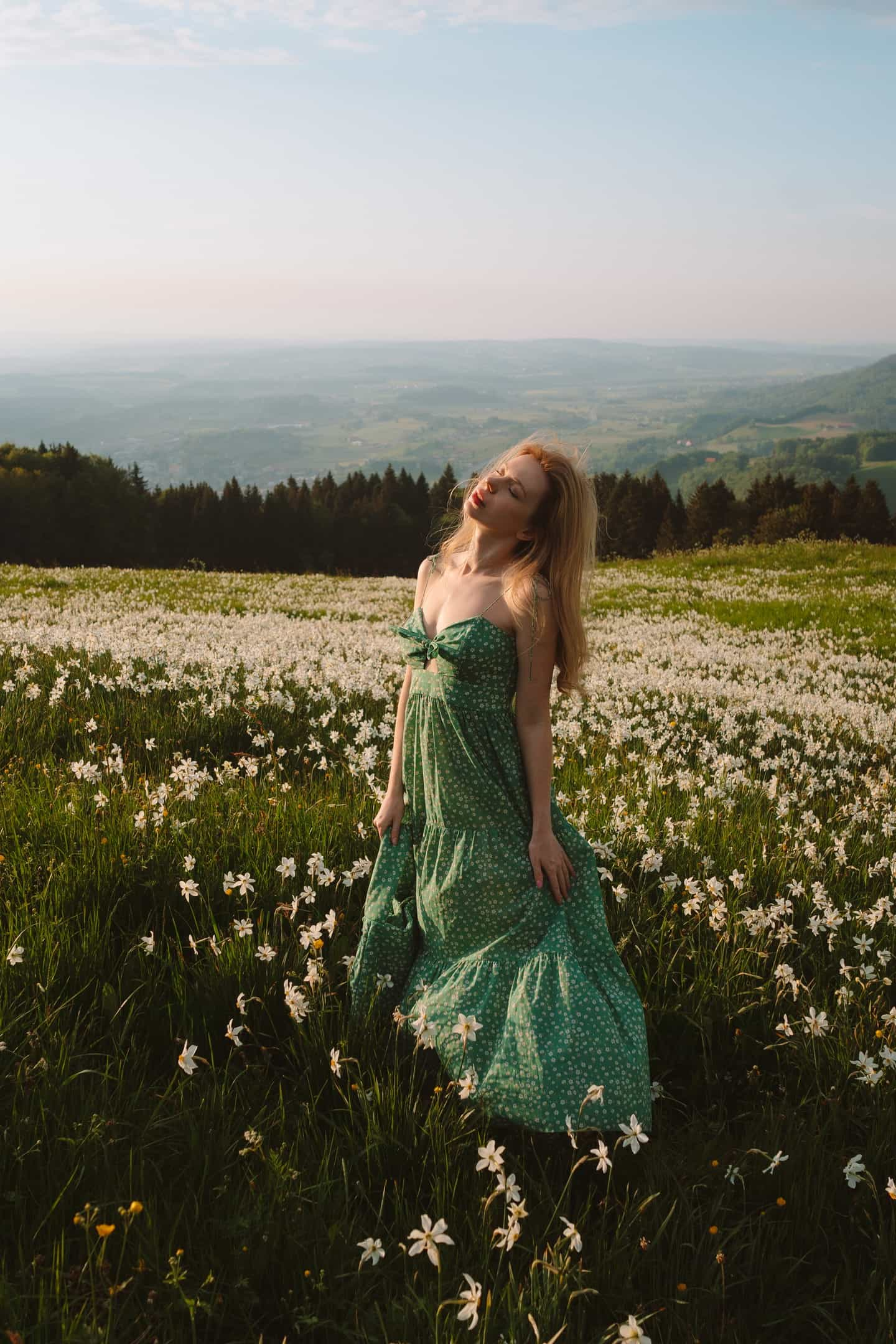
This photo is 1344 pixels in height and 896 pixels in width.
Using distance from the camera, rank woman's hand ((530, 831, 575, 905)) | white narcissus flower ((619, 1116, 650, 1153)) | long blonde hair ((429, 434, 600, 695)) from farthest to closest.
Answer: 1. long blonde hair ((429, 434, 600, 695))
2. woman's hand ((530, 831, 575, 905))
3. white narcissus flower ((619, 1116, 650, 1153))

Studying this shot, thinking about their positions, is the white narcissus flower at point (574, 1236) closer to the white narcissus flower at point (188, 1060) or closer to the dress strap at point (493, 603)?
the white narcissus flower at point (188, 1060)

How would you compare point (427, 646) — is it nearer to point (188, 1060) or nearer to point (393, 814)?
point (393, 814)

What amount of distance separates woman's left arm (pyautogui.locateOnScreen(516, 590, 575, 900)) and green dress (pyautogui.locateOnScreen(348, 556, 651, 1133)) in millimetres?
58

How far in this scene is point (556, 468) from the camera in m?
4.19

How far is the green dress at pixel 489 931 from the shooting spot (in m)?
3.36

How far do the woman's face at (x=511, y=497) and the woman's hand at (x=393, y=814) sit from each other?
1431 mm

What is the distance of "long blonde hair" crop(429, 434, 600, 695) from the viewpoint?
4.04 meters

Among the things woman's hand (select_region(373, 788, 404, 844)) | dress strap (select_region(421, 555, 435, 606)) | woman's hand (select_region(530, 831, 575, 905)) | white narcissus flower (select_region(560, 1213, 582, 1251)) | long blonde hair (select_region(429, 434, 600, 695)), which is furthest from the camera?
dress strap (select_region(421, 555, 435, 606))

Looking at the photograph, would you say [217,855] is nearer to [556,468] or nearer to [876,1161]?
[556,468]

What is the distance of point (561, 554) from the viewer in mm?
4090

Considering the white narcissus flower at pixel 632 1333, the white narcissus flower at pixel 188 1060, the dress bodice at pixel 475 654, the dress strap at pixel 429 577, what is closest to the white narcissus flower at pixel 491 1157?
the white narcissus flower at pixel 632 1333

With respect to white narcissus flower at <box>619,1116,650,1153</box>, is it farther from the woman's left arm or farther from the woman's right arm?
the woman's right arm

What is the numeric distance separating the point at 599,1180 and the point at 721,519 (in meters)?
109

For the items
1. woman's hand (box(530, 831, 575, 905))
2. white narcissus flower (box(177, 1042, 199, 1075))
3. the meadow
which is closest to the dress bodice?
woman's hand (box(530, 831, 575, 905))
